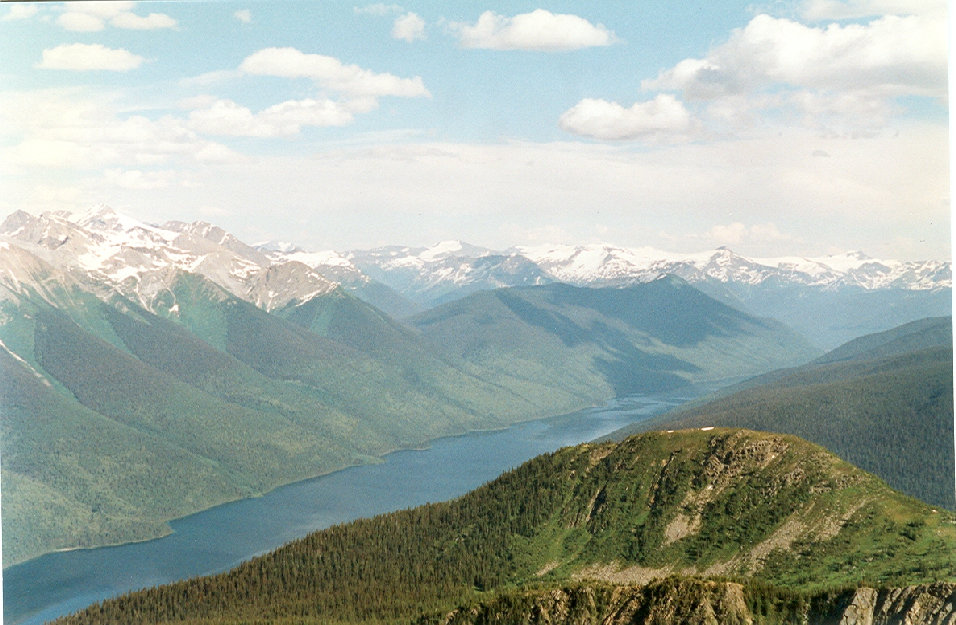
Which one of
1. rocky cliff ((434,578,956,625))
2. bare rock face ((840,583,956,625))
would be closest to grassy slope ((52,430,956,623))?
rocky cliff ((434,578,956,625))

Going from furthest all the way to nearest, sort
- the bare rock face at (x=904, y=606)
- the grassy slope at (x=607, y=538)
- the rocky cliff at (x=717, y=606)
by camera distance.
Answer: the grassy slope at (x=607, y=538)
the rocky cliff at (x=717, y=606)
the bare rock face at (x=904, y=606)

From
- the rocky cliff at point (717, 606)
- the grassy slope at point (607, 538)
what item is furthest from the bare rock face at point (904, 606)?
the grassy slope at point (607, 538)

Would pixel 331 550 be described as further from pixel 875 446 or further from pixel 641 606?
pixel 875 446

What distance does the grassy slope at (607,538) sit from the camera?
108875mm

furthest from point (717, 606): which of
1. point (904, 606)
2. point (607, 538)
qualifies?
point (607, 538)

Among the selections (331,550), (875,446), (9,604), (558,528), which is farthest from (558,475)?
(9,604)

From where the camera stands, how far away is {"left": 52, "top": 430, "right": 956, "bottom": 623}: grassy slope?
357 ft

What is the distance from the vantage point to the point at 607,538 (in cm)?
12356

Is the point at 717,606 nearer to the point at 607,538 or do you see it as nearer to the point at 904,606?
the point at 904,606

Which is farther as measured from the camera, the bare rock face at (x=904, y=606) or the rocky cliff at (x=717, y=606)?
the rocky cliff at (x=717, y=606)

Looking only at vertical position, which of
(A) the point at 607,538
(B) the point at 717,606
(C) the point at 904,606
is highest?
(C) the point at 904,606

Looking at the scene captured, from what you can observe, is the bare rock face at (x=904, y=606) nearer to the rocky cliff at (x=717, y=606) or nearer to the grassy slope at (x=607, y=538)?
the rocky cliff at (x=717, y=606)

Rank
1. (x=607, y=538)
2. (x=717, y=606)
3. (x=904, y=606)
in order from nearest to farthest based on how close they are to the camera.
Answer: (x=904, y=606) < (x=717, y=606) < (x=607, y=538)

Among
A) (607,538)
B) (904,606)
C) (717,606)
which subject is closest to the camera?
(904,606)
